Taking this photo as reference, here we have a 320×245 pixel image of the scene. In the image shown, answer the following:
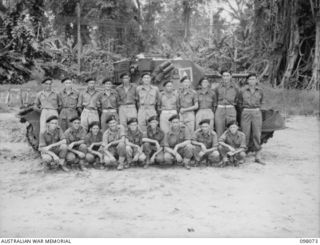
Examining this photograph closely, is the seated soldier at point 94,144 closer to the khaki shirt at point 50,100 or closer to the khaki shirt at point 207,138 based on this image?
the khaki shirt at point 50,100

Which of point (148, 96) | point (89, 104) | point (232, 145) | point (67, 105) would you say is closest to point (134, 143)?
Result: point (148, 96)

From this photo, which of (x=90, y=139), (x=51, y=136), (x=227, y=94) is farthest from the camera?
(x=227, y=94)

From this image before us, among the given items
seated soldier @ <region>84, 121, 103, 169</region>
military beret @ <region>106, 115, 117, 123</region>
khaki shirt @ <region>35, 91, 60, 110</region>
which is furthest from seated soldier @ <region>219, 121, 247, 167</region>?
khaki shirt @ <region>35, 91, 60, 110</region>

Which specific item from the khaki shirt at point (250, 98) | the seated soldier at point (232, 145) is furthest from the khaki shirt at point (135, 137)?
the khaki shirt at point (250, 98)

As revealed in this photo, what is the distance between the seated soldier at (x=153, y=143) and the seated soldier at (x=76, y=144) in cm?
99

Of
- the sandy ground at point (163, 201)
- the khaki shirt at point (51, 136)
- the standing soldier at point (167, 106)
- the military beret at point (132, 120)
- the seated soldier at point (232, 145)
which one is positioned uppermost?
the standing soldier at point (167, 106)

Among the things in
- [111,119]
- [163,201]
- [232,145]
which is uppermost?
[111,119]

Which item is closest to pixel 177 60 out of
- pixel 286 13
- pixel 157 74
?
pixel 157 74

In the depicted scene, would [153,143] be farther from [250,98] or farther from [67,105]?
[250,98]

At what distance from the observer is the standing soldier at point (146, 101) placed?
25.7 feet

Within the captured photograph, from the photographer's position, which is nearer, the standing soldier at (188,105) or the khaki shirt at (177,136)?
the khaki shirt at (177,136)

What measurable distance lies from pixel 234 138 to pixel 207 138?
0.46 meters

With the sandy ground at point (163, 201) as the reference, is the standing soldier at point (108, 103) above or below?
above

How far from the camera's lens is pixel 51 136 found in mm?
7207
